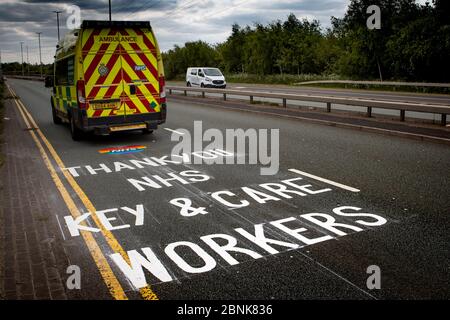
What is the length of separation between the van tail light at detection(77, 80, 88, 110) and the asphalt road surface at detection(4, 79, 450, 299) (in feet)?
6.11

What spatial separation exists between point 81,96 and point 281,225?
789 cm

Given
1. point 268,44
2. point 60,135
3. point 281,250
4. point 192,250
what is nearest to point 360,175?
point 281,250

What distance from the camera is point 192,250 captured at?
4.95 m

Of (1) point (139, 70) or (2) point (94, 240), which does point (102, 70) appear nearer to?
(1) point (139, 70)

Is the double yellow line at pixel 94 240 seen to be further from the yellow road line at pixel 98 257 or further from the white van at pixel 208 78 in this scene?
the white van at pixel 208 78

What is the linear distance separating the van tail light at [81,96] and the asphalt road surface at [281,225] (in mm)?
1861

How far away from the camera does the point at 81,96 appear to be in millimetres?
11523

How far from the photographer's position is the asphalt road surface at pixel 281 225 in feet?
13.6

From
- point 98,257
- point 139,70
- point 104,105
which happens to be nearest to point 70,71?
point 104,105

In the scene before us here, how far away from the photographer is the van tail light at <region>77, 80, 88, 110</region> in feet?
37.5

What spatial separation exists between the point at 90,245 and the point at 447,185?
5.78 m

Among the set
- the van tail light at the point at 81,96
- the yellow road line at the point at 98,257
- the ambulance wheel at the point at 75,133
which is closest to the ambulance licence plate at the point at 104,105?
the van tail light at the point at 81,96

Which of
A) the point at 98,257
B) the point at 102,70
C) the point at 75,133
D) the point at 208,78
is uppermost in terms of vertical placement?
the point at 208,78
